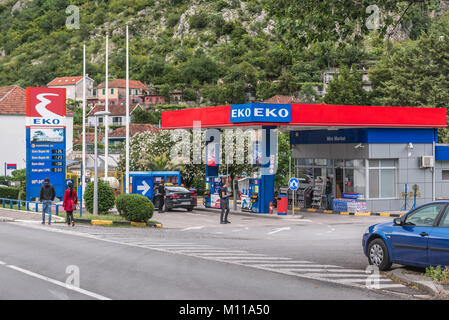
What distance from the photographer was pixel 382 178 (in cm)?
3562

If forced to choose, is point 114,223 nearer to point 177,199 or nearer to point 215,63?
point 177,199

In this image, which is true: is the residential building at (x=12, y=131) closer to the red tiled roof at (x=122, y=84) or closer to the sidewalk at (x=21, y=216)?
the sidewalk at (x=21, y=216)

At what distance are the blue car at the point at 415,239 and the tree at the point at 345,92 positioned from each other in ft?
294

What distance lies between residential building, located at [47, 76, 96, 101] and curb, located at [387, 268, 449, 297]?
152 meters

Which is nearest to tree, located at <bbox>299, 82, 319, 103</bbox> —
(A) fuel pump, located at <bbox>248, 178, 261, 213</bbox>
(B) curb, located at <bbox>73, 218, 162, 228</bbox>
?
(A) fuel pump, located at <bbox>248, 178, 261, 213</bbox>

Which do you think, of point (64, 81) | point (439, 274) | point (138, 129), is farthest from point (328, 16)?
point (64, 81)

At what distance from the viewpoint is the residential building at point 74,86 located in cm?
16112

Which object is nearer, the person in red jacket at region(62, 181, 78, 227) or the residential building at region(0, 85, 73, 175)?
the person in red jacket at region(62, 181, 78, 227)

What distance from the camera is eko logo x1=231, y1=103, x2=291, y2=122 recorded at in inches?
1265

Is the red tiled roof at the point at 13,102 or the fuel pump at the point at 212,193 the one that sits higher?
the red tiled roof at the point at 13,102

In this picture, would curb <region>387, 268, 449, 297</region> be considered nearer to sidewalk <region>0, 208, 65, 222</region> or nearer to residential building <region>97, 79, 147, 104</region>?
sidewalk <region>0, 208, 65, 222</region>

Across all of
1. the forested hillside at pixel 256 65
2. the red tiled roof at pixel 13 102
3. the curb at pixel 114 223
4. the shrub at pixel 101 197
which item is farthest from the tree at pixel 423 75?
the curb at pixel 114 223

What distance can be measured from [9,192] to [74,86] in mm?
126220

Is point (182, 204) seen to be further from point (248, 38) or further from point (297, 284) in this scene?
point (248, 38)
